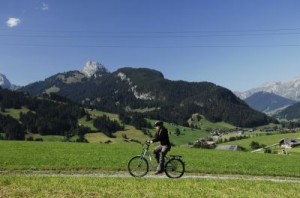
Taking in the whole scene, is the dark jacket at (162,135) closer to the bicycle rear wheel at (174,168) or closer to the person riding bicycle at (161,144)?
the person riding bicycle at (161,144)

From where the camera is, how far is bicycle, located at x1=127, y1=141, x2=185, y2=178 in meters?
27.2

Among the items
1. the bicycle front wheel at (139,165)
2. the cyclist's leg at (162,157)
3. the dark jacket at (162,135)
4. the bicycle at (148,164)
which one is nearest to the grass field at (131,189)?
the cyclist's leg at (162,157)

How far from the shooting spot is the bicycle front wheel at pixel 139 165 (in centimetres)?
2742

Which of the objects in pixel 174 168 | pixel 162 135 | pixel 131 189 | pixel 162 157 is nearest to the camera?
pixel 131 189

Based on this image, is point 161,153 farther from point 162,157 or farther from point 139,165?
point 139,165

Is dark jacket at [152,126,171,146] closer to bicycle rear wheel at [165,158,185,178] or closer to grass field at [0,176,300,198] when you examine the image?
bicycle rear wheel at [165,158,185,178]

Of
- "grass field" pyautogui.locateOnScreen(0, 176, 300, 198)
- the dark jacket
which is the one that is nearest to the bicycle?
the dark jacket

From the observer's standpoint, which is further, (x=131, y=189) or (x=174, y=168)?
(x=174, y=168)

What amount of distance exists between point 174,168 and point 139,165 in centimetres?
223

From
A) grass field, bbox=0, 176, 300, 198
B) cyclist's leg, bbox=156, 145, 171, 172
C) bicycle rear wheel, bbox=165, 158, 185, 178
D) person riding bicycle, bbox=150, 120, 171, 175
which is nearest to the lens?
grass field, bbox=0, 176, 300, 198

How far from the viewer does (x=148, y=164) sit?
27.5 meters

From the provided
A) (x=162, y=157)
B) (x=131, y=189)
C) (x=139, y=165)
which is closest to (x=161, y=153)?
(x=162, y=157)

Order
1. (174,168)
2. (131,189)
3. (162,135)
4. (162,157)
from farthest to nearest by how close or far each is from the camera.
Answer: (174,168), (162,157), (162,135), (131,189)

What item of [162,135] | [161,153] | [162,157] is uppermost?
[162,135]
